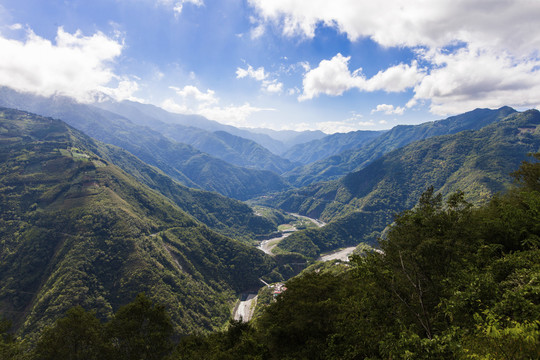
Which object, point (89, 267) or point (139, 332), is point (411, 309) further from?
point (89, 267)

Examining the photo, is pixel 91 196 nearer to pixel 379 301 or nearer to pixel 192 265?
pixel 192 265

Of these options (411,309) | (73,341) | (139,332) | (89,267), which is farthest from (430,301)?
(89,267)

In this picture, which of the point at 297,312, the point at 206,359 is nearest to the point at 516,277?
the point at 297,312

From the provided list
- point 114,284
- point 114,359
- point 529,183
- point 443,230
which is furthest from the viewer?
point 114,284

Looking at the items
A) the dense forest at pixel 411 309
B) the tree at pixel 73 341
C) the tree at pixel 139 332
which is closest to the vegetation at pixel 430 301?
the dense forest at pixel 411 309

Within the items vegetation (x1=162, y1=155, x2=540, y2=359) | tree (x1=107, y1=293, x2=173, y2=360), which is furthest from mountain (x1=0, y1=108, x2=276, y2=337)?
vegetation (x1=162, y1=155, x2=540, y2=359)

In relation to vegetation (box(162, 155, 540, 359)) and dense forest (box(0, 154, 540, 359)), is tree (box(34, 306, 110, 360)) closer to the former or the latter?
dense forest (box(0, 154, 540, 359))

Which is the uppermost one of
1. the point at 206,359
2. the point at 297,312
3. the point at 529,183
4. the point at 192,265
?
the point at 529,183

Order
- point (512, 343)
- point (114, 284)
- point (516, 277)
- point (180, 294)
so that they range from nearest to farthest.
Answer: point (512, 343) → point (516, 277) → point (114, 284) → point (180, 294)

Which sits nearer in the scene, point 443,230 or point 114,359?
point 443,230

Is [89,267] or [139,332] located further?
[89,267]
